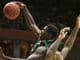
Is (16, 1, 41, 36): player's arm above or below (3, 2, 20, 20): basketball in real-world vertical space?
below

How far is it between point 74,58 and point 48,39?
5330 millimetres

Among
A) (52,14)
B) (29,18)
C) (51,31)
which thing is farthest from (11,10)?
(52,14)

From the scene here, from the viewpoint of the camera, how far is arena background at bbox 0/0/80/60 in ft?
29.0

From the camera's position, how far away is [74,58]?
8.79 metres

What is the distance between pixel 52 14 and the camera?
952 centimetres

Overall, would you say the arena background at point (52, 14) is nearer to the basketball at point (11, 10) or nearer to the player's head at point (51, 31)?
the basketball at point (11, 10)

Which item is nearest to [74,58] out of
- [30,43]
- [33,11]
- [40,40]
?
[30,43]

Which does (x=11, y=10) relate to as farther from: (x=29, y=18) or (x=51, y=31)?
(x=51, y=31)

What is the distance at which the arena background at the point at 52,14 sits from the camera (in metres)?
8.84

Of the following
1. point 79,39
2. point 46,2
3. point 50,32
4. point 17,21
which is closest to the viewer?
point 50,32

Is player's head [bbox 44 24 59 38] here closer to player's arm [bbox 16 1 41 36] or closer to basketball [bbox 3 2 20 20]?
player's arm [bbox 16 1 41 36]

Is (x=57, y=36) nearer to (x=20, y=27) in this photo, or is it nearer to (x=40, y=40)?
(x=40, y=40)

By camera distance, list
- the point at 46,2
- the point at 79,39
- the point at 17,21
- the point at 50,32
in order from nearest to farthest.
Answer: the point at 50,32 → the point at 79,39 → the point at 17,21 → the point at 46,2

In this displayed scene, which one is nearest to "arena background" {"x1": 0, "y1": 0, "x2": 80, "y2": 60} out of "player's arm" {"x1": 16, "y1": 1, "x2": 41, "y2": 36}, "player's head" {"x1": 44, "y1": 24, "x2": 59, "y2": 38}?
"player's arm" {"x1": 16, "y1": 1, "x2": 41, "y2": 36}
